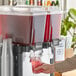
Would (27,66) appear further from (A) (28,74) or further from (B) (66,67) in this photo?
(B) (66,67)

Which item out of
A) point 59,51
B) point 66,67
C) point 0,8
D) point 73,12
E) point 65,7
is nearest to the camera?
point 66,67

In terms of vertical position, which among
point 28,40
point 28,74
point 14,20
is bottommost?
point 28,74

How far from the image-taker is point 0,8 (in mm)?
1253

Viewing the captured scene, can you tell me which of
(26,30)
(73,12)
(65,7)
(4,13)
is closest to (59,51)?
(26,30)

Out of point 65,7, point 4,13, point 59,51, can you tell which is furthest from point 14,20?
point 65,7

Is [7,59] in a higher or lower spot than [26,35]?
lower

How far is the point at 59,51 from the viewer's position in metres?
1.45

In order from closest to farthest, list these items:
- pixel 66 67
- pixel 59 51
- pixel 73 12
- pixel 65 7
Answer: pixel 66 67 < pixel 59 51 < pixel 73 12 < pixel 65 7

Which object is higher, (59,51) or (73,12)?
(73,12)

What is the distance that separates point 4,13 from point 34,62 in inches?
13.4

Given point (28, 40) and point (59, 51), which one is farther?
point (59, 51)

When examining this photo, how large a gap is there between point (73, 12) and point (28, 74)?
4.91ft

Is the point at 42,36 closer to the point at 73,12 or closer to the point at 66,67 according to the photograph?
the point at 66,67

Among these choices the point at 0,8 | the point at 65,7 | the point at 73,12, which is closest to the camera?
the point at 0,8
